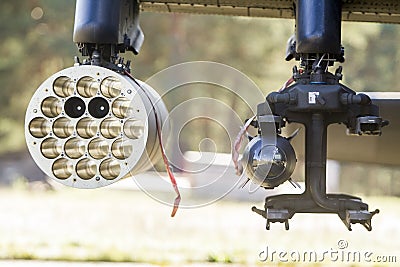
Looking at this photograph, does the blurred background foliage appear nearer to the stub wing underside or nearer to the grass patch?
the grass patch

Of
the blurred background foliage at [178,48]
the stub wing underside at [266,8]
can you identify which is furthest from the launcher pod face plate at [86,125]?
the blurred background foliage at [178,48]

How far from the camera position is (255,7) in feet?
13.4

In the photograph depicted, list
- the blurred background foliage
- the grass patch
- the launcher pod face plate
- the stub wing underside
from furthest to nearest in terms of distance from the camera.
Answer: the blurred background foliage < the grass patch < the stub wing underside < the launcher pod face plate

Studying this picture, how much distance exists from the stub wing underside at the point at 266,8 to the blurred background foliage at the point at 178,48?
1173 cm

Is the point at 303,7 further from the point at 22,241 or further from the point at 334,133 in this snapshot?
the point at 22,241

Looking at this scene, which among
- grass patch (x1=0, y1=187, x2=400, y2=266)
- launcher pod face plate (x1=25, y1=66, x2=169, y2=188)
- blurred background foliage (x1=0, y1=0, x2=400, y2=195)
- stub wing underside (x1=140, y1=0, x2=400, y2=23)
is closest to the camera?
launcher pod face plate (x1=25, y1=66, x2=169, y2=188)

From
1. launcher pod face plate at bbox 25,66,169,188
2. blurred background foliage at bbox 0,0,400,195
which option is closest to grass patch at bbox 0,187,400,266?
blurred background foliage at bbox 0,0,400,195

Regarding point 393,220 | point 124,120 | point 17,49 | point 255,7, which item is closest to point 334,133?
point 255,7

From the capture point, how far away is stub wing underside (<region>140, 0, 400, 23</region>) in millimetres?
3793

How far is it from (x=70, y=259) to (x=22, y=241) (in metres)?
2.09

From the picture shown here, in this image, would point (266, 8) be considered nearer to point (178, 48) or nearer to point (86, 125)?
point (86, 125)

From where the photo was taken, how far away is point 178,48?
16.8m

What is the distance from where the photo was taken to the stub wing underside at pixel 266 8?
379 centimetres

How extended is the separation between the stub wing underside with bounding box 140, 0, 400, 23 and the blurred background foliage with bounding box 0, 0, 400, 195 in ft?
38.5
